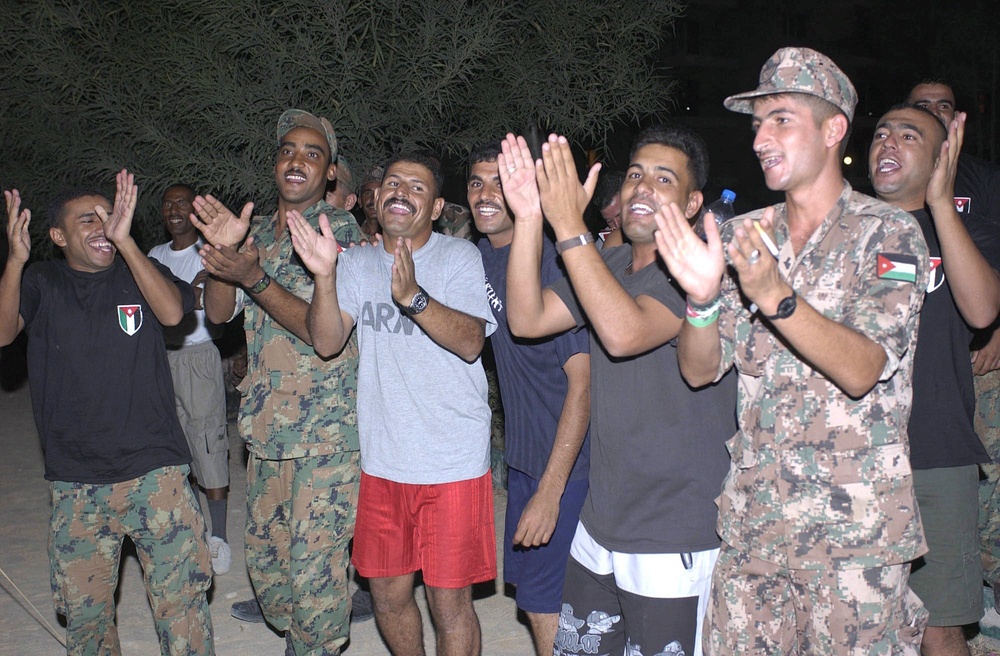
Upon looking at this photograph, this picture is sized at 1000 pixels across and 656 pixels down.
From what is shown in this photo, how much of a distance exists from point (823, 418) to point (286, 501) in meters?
2.73

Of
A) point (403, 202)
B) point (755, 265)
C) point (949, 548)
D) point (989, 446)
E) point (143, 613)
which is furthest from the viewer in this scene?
point (143, 613)

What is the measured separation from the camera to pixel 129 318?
4.16 m

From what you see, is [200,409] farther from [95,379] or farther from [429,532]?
[429,532]

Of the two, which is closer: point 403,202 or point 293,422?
point 403,202

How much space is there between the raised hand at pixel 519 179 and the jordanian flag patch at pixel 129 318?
197 centimetres

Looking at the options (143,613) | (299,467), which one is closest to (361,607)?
(143,613)

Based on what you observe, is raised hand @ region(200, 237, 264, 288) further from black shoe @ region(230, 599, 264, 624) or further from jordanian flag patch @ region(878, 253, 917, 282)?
jordanian flag patch @ region(878, 253, 917, 282)

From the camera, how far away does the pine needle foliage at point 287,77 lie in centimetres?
751

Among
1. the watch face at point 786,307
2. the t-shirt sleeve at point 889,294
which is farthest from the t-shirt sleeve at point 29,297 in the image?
the t-shirt sleeve at point 889,294

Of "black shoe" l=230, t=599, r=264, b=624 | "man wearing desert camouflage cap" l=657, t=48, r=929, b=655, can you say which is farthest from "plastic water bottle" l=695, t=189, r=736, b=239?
"black shoe" l=230, t=599, r=264, b=624

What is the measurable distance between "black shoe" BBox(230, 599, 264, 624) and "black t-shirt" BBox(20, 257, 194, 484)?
1.40 meters

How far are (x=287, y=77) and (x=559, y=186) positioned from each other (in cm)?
530

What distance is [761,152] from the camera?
2799 mm

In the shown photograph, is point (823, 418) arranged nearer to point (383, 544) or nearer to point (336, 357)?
point (383, 544)
